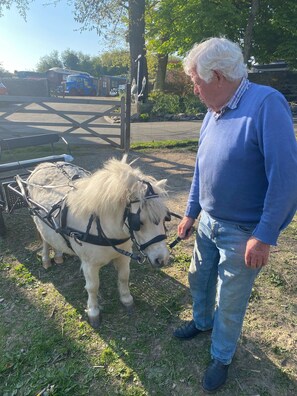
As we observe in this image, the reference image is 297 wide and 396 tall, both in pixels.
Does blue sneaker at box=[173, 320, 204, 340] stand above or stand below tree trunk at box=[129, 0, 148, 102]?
below

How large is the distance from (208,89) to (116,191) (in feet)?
3.08

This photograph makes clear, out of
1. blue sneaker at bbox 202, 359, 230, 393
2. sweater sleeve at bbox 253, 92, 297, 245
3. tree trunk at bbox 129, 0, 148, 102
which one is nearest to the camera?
sweater sleeve at bbox 253, 92, 297, 245

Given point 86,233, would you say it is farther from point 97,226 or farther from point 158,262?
point 158,262

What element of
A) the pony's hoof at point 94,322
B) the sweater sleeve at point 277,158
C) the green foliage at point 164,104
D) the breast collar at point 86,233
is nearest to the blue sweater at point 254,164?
the sweater sleeve at point 277,158

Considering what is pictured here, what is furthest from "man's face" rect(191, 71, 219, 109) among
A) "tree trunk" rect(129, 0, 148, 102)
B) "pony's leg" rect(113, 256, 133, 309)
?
"tree trunk" rect(129, 0, 148, 102)

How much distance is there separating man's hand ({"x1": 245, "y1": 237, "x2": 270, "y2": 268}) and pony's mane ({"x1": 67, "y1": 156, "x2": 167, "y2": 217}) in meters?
0.68

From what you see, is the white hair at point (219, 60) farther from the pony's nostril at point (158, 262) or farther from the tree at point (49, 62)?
the tree at point (49, 62)

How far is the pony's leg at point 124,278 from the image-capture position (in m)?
3.05

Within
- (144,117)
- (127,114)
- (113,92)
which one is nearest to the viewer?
(127,114)

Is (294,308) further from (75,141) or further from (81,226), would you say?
(75,141)

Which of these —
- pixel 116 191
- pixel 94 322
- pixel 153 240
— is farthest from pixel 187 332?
pixel 116 191

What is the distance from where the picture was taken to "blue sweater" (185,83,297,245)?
1.63 m

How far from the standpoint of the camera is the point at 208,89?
188cm

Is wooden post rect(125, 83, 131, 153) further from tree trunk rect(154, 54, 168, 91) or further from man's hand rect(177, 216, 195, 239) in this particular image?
tree trunk rect(154, 54, 168, 91)
